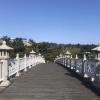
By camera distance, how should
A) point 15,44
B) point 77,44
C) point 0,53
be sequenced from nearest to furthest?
point 0,53, point 15,44, point 77,44

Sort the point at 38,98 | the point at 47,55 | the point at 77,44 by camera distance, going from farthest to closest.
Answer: the point at 77,44, the point at 47,55, the point at 38,98

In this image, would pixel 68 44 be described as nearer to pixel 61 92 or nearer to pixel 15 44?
pixel 15 44

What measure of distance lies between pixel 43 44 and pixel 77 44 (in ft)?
45.6

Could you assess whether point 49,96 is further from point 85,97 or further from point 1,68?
point 1,68

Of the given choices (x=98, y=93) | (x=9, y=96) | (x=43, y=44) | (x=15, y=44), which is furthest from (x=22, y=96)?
(x=43, y=44)

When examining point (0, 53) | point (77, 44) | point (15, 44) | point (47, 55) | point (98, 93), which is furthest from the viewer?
point (77, 44)

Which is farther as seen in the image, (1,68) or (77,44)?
(77,44)

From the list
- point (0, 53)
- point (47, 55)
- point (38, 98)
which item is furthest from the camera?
point (47, 55)

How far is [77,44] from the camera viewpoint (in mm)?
100562

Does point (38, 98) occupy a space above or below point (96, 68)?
below

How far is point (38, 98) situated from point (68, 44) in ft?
297

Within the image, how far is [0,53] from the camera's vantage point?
1731 cm

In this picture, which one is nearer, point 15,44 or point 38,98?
point 38,98

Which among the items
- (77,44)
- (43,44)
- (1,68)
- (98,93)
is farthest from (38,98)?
(77,44)
